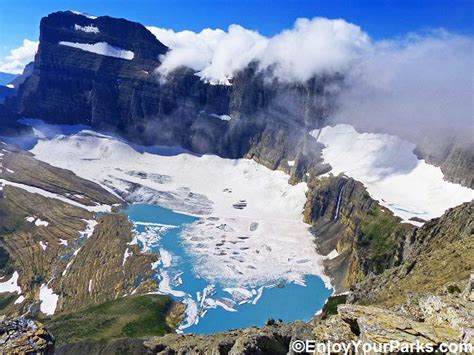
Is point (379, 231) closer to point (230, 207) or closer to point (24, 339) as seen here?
point (230, 207)

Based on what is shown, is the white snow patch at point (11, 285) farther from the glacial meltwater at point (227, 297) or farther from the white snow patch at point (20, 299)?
the glacial meltwater at point (227, 297)

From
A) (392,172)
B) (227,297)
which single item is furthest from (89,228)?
(392,172)

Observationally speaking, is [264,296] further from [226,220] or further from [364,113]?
[364,113]

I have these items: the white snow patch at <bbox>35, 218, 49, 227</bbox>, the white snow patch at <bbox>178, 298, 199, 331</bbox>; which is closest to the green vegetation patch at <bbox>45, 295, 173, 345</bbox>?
the white snow patch at <bbox>178, 298, 199, 331</bbox>

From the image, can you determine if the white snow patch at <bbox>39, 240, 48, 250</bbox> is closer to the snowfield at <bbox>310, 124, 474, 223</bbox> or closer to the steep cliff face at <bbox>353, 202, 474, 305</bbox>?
the snowfield at <bbox>310, 124, 474, 223</bbox>

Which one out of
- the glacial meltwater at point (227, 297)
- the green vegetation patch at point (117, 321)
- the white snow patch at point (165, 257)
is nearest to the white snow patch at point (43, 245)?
the glacial meltwater at point (227, 297)

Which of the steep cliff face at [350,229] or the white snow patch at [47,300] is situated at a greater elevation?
the steep cliff face at [350,229]

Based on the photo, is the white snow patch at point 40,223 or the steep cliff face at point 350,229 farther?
the white snow patch at point 40,223

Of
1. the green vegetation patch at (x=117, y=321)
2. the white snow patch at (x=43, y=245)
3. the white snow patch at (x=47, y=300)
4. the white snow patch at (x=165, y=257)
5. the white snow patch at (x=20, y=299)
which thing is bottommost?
the white snow patch at (x=20, y=299)
